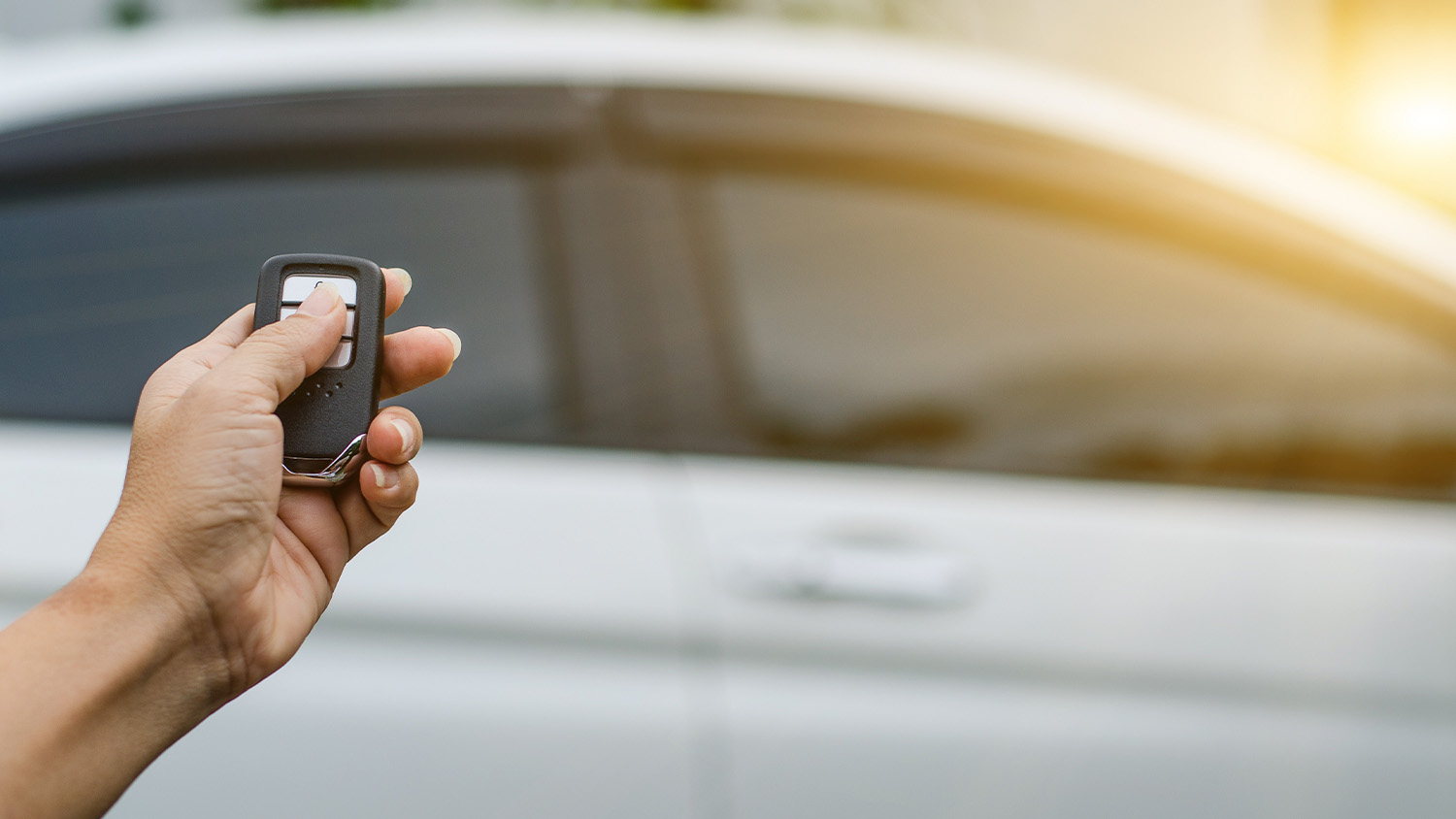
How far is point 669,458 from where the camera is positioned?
149cm

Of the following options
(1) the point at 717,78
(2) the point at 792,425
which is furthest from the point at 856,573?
(1) the point at 717,78

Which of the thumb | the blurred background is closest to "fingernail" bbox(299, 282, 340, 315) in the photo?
the thumb

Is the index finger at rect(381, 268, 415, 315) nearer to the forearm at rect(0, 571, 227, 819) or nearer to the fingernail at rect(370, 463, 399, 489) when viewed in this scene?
the fingernail at rect(370, 463, 399, 489)

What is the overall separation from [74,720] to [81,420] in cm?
98

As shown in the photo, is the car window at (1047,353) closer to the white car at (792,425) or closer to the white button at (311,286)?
the white car at (792,425)

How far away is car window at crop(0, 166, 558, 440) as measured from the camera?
4.89 feet

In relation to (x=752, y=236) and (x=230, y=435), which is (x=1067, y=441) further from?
(x=230, y=435)

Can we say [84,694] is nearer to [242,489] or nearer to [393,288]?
[242,489]

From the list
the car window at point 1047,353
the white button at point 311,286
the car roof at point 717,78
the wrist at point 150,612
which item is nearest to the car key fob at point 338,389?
the white button at point 311,286

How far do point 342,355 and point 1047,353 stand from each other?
3.56ft

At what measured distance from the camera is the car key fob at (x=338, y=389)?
75 cm

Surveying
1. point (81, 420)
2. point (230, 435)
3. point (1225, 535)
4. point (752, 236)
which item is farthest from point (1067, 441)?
point (81, 420)

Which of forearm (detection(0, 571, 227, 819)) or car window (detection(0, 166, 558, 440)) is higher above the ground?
car window (detection(0, 166, 558, 440))

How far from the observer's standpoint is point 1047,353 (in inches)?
60.2
